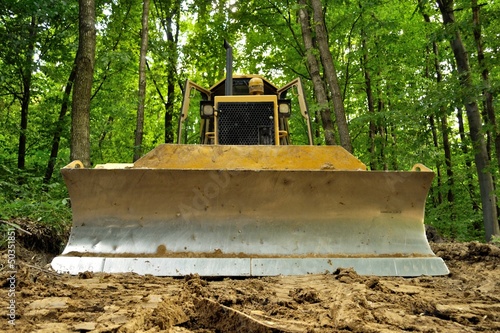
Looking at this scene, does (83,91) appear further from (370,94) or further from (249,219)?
(370,94)


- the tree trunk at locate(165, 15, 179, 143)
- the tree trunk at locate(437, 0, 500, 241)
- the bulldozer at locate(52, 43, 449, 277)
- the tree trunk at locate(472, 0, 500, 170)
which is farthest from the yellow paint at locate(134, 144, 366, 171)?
the tree trunk at locate(165, 15, 179, 143)

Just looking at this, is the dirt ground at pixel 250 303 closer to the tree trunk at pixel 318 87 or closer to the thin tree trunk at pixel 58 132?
the tree trunk at pixel 318 87

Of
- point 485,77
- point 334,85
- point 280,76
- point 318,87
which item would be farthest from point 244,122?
point 280,76

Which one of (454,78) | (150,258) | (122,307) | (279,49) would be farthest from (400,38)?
(122,307)

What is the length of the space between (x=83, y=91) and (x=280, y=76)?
28.1 ft

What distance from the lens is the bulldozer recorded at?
148 inches

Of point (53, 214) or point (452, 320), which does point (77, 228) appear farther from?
point (452, 320)

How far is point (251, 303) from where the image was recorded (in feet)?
8.52

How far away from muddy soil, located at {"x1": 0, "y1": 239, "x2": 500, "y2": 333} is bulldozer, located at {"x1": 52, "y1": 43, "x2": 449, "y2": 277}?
0.21m

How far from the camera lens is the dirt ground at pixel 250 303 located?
212 cm

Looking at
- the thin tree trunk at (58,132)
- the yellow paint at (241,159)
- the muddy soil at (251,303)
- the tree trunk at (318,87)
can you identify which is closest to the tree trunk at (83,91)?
the yellow paint at (241,159)

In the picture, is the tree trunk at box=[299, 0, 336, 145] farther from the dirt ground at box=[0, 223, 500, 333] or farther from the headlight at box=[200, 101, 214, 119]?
the dirt ground at box=[0, 223, 500, 333]

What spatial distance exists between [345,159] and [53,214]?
369 cm

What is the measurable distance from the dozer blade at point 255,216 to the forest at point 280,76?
184 centimetres
